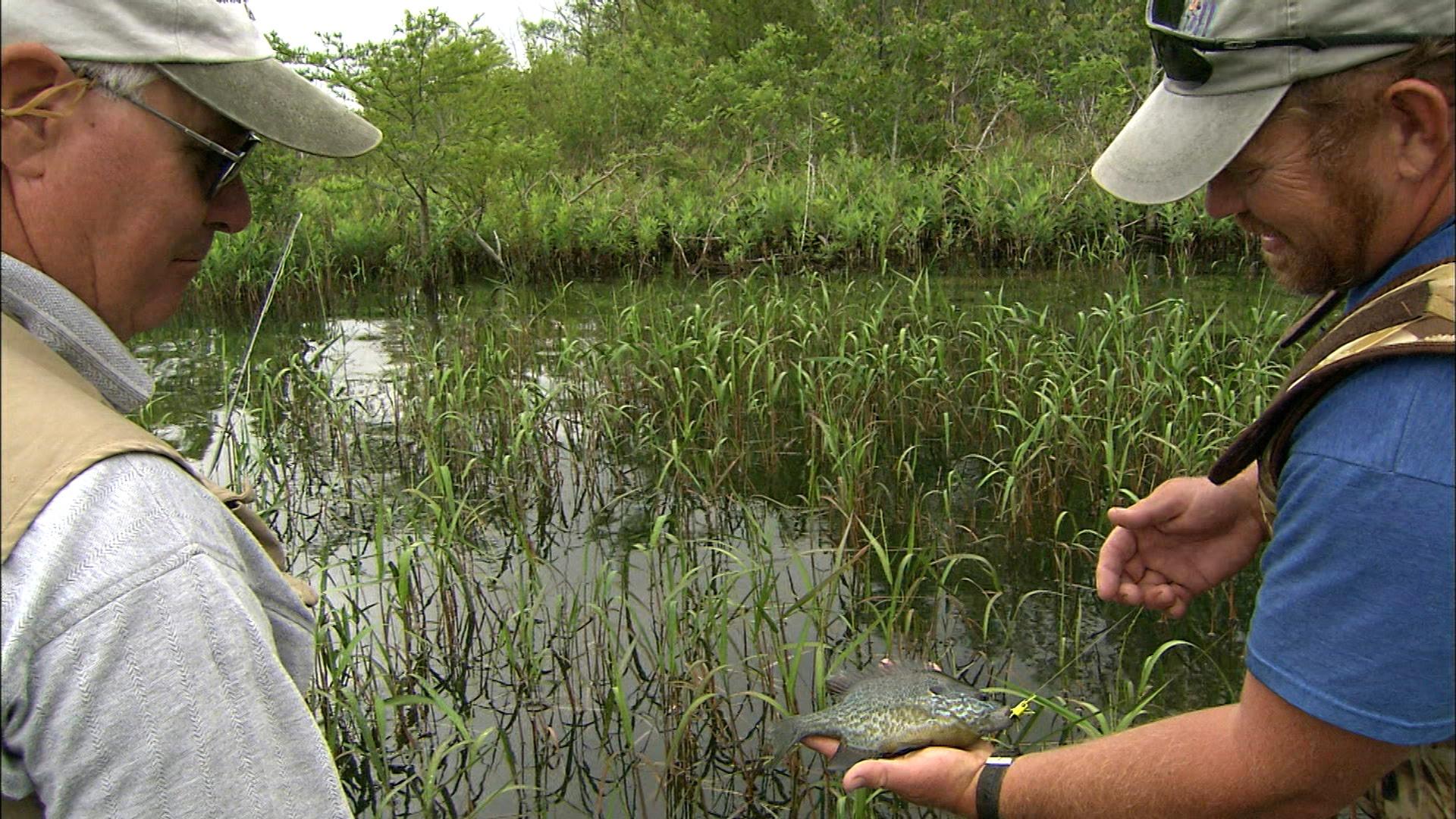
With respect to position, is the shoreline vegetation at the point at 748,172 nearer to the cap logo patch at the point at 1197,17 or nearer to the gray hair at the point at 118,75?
the cap logo patch at the point at 1197,17

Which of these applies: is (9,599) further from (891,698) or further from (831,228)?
(831,228)

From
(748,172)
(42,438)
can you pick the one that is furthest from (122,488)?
(748,172)

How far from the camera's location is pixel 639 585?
4629 mm

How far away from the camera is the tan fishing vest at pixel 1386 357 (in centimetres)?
126

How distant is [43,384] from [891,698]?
1787 mm

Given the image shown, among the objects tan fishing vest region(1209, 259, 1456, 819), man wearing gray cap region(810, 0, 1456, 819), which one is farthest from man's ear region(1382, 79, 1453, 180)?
tan fishing vest region(1209, 259, 1456, 819)

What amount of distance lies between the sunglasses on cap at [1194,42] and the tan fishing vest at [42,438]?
151 cm

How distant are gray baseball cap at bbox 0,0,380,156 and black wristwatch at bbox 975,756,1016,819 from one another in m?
1.51

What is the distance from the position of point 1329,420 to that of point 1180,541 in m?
0.90

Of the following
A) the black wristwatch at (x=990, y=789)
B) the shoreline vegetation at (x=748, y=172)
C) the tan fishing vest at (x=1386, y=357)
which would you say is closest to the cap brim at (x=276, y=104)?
the tan fishing vest at (x=1386, y=357)

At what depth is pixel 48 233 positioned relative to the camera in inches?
48.5

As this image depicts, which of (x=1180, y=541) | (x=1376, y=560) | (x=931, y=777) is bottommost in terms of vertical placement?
(x=931, y=777)

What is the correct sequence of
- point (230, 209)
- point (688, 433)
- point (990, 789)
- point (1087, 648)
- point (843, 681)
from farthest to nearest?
point (688, 433), point (1087, 648), point (843, 681), point (990, 789), point (230, 209)

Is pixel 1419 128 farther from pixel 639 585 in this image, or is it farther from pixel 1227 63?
pixel 639 585
